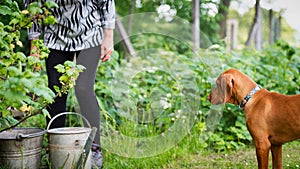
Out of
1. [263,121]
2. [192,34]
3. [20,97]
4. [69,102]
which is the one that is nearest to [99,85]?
[69,102]

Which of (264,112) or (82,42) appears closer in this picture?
(264,112)

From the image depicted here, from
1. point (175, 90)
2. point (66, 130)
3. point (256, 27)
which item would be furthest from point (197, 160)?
point (256, 27)

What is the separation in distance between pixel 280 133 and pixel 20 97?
5.44ft

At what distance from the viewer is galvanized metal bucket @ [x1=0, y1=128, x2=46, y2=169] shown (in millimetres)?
2336

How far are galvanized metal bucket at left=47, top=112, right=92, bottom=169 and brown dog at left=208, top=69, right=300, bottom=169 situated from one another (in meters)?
0.98

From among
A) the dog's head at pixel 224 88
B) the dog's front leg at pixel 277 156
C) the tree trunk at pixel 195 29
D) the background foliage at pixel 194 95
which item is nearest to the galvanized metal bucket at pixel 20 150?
the background foliage at pixel 194 95

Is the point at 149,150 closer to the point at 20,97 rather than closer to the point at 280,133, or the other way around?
the point at 280,133

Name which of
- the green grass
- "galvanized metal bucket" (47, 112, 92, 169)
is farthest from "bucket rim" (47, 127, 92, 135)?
the green grass

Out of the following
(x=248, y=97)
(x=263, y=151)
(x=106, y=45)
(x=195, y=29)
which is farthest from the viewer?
(x=195, y=29)

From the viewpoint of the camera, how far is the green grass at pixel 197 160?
3061mm

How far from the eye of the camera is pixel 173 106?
3943 millimetres

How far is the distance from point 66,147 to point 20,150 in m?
0.29

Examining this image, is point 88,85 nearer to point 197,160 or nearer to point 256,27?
point 197,160

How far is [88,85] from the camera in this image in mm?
2734
